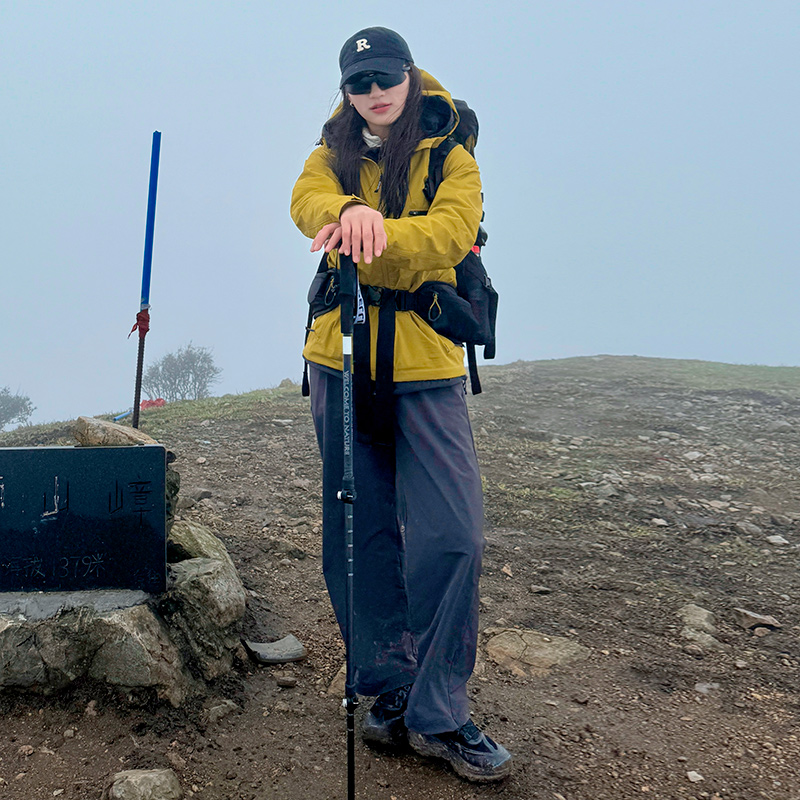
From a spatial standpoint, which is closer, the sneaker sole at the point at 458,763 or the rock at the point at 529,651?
the sneaker sole at the point at 458,763

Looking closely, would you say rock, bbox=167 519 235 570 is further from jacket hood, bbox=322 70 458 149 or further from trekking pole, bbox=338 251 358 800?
jacket hood, bbox=322 70 458 149

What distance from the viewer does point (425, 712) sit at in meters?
2.89

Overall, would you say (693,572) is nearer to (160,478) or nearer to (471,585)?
(471,585)

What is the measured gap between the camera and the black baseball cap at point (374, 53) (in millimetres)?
2812

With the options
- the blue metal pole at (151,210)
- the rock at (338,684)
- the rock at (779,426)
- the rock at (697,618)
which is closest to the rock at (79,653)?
the rock at (338,684)

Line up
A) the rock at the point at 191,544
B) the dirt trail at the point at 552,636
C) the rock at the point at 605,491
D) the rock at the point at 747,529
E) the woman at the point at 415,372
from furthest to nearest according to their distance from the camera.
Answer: the rock at the point at 605,491 → the rock at the point at 747,529 → the rock at the point at 191,544 → the dirt trail at the point at 552,636 → the woman at the point at 415,372

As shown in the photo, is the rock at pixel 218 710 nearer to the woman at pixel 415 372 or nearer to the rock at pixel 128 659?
the rock at pixel 128 659

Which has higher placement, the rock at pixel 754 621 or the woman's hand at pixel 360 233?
the woman's hand at pixel 360 233

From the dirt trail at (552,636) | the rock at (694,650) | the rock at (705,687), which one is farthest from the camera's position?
the rock at (694,650)

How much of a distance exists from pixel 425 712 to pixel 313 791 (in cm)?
54

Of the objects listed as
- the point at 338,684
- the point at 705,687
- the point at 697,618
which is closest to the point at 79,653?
the point at 338,684

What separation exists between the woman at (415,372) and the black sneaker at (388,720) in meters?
0.01

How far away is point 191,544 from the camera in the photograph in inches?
166

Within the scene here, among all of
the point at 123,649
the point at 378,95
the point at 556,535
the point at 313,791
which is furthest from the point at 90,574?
the point at 556,535
